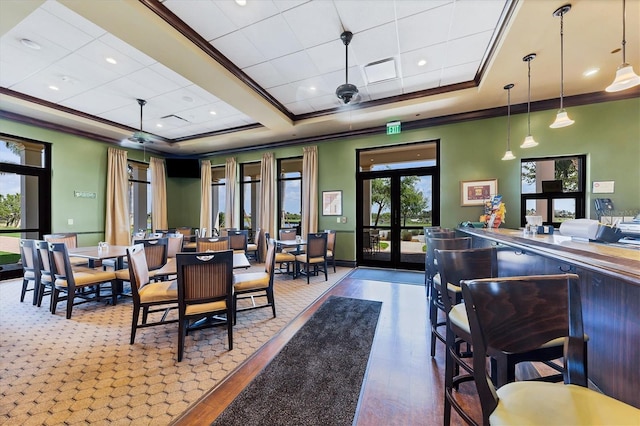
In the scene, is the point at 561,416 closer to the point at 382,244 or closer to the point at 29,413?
the point at 29,413

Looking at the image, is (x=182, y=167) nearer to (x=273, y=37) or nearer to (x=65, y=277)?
(x=65, y=277)

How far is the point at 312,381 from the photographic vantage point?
1.91 metres

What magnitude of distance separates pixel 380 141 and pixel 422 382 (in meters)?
4.95

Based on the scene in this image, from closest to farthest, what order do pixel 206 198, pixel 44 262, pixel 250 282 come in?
pixel 250 282 < pixel 44 262 < pixel 206 198

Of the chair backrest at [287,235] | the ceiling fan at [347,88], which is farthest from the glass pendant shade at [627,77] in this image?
the chair backrest at [287,235]

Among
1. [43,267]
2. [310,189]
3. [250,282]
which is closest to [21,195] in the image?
[43,267]

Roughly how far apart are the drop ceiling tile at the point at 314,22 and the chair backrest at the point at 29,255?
14.9 ft

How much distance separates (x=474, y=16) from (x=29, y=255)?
6.55 meters

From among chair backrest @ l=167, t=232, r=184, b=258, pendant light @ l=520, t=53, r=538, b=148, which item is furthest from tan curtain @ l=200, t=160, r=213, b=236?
pendant light @ l=520, t=53, r=538, b=148

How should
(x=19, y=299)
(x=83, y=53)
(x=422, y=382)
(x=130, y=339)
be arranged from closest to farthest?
(x=422, y=382) → (x=130, y=339) → (x=83, y=53) → (x=19, y=299)

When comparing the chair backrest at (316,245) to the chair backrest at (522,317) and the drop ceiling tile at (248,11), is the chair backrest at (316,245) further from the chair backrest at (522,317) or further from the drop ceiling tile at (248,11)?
the chair backrest at (522,317)

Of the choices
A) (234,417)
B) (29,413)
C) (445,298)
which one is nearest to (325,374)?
(234,417)

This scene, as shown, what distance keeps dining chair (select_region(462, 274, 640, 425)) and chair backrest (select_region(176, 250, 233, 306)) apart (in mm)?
2038

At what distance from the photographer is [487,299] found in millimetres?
912
